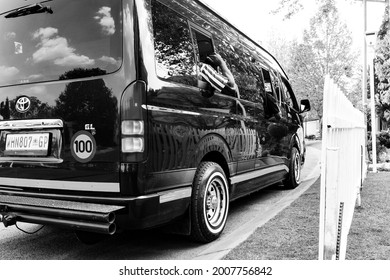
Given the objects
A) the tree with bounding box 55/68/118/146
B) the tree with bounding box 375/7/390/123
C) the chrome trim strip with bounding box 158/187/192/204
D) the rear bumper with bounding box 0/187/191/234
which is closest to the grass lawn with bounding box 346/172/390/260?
the chrome trim strip with bounding box 158/187/192/204

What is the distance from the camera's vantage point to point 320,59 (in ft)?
84.1

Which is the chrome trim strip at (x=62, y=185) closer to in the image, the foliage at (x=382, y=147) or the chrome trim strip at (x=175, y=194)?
the chrome trim strip at (x=175, y=194)

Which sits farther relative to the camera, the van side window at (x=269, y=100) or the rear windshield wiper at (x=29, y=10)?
the van side window at (x=269, y=100)

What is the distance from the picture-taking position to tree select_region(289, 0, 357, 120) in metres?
23.3

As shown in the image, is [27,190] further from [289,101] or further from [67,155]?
[289,101]

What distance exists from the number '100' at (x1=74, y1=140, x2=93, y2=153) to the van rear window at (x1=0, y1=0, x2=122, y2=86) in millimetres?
557

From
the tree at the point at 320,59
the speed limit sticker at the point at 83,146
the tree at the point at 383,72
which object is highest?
the tree at the point at 320,59

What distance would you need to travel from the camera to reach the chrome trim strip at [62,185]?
8.26 feet

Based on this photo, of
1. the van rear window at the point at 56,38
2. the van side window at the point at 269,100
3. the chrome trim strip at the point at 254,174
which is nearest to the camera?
the van rear window at the point at 56,38

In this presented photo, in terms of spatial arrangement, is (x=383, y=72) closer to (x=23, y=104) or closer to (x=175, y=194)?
(x=175, y=194)

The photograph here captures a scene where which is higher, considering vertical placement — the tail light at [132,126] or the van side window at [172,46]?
the van side window at [172,46]

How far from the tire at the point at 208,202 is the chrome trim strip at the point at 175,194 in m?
0.15

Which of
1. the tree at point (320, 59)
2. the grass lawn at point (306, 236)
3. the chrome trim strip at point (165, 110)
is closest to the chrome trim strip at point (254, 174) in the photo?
the grass lawn at point (306, 236)

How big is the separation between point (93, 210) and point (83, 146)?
20.1 inches
